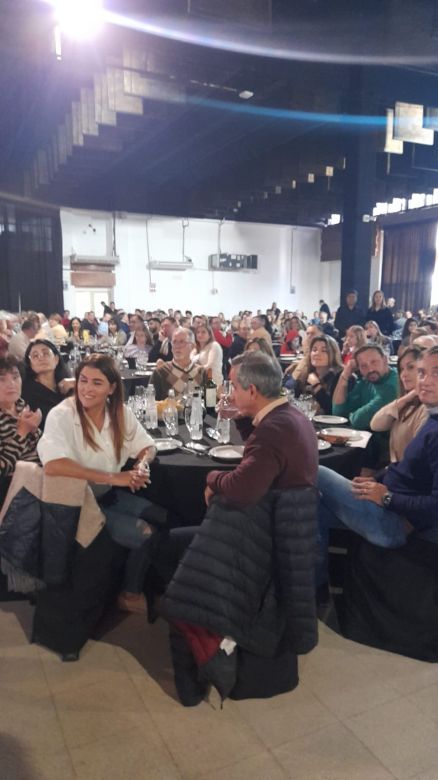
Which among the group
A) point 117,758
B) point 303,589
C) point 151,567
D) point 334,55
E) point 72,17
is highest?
point 334,55

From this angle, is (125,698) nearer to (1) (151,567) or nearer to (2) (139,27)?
(1) (151,567)

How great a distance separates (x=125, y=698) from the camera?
6.60 ft

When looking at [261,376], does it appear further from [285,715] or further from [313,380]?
[313,380]

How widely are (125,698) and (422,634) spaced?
4.02 feet

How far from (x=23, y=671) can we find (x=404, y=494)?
171 centimetres

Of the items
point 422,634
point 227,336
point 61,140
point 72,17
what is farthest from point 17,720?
point 61,140

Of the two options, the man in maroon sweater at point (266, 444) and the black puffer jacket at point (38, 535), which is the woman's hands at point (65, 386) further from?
the man in maroon sweater at point (266, 444)

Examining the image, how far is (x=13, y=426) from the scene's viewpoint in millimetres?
2574

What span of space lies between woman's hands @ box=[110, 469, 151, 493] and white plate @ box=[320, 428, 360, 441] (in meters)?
1.07

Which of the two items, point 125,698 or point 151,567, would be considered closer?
point 125,698

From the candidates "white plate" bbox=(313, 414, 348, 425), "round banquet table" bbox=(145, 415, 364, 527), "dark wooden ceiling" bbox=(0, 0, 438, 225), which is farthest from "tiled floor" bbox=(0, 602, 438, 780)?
"dark wooden ceiling" bbox=(0, 0, 438, 225)

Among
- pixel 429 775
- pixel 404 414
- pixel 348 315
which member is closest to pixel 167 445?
pixel 404 414

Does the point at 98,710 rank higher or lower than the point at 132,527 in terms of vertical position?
lower

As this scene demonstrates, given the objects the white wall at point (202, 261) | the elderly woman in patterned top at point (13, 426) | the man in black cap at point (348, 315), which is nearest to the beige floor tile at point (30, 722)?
the elderly woman in patterned top at point (13, 426)
